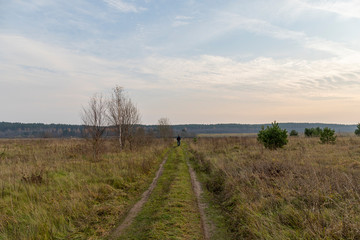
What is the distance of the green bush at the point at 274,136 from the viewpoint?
746 inches

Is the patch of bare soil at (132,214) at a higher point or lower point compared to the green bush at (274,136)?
lower

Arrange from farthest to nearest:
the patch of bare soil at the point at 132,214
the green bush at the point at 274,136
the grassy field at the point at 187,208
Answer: the green bush at the point at 274,136
the patch of bare soil at the point at 132,214
the grassy field at the point at 187,208

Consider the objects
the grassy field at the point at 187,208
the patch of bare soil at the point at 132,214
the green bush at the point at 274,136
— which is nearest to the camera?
the grassy field at the point at 187,208

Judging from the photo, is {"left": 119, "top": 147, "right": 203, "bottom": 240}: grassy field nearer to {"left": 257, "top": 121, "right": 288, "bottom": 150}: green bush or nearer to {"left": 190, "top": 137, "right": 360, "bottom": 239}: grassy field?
{"left": 190, "top": 137, "right": 360, "bottom": 239}: grassy field

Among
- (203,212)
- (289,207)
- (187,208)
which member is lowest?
(203,212)

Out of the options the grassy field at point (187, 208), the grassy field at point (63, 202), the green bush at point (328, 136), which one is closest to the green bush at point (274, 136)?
the green bush at point (328, 136)

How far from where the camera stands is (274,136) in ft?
63.0

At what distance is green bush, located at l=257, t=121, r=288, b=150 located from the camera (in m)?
19.0

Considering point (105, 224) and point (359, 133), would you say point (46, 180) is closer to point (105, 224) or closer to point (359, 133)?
point (105, 224)

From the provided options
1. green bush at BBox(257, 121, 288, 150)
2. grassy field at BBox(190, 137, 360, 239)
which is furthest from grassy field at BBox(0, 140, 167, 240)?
green bush at BBox(257, 121, 288, 150)

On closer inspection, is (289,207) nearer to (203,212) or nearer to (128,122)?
(203,212)

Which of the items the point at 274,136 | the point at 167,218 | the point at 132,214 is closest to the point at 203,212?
the point at 167,218

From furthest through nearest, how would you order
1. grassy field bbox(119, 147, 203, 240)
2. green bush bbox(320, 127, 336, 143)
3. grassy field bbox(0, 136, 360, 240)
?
green bush bbox(320, 127, 336, 143), grassy field bbox(119, 147, 203, 240), grassy field bbox(0, 136, 360, 240)

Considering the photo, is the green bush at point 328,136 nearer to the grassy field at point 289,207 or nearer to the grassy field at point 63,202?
the grassy field at point 289,207
